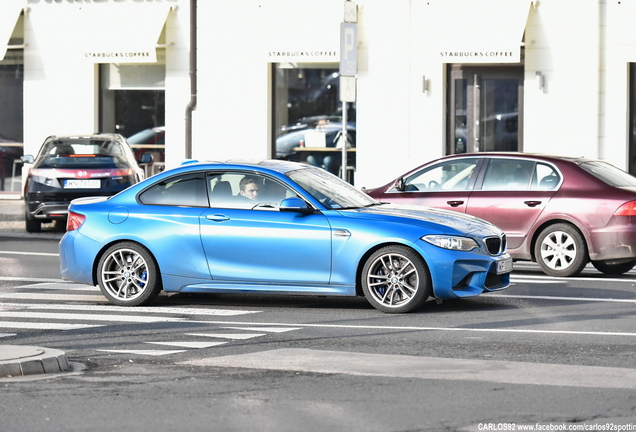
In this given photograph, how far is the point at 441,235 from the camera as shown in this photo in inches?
424

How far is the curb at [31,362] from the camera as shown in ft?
26.1

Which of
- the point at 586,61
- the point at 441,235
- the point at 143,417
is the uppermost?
the point at 586,61

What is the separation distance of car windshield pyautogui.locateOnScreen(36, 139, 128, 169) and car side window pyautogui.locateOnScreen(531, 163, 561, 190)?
872cm

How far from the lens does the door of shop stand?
2384 cm

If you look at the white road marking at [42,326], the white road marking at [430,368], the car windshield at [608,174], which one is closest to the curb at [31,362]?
the white road marking at [430,368]

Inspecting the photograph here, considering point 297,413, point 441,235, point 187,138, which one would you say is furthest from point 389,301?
point 187,138

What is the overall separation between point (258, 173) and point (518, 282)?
3779mm

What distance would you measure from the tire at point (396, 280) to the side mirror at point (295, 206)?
78cm

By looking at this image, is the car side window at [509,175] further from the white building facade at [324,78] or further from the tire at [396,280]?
the white building facade at [324,78]

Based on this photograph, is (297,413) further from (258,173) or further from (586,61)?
(586,61)

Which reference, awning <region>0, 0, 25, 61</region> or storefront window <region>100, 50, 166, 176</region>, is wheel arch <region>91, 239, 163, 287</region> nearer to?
storefront window <region>100, 50, 166, 176</region>

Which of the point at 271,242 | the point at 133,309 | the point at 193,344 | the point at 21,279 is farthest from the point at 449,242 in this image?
the point at 21,279

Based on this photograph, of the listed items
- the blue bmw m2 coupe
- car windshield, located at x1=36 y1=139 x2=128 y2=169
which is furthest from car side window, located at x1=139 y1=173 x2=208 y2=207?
car windshield, located at x1=36 y1=139 x2=128 y2=169

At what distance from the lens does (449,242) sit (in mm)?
10781
